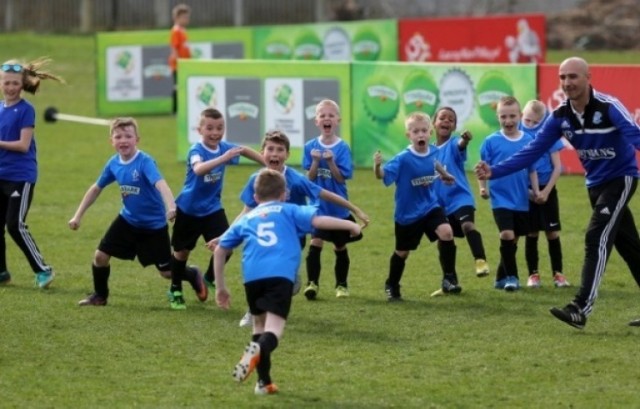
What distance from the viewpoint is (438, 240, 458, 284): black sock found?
1242cm

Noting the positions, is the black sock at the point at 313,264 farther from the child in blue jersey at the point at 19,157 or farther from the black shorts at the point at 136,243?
the child in blue jersey at the point at 19,157

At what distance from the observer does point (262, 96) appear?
22.0 meters

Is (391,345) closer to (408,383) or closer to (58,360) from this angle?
(408,383)

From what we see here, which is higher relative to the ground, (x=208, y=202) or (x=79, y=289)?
(x=208, y=202)

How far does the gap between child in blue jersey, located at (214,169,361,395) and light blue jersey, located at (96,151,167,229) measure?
299cm

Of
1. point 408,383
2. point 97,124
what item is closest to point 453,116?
point 408,383

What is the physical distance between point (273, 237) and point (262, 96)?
1336 cm

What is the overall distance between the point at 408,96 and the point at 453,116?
8.44m

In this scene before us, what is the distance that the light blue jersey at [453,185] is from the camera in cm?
1279

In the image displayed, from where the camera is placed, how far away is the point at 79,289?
1301cm

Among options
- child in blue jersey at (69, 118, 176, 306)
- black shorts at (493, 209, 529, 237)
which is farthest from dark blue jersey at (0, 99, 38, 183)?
black shorts at (493, 209, 529, 237)

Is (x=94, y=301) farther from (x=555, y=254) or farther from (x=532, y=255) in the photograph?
(x=555, y=254)

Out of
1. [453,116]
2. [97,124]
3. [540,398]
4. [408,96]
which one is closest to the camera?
[540,398]

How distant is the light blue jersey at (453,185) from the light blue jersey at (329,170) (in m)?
1.03
